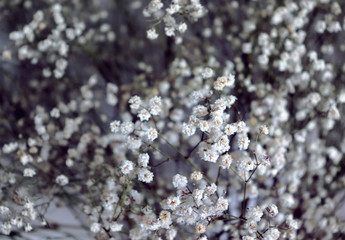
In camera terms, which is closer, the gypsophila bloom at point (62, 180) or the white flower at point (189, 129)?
the white flower at point (189, 129)

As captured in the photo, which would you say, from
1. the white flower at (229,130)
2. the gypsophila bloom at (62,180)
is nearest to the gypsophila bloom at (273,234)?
the white flower at (229,130)

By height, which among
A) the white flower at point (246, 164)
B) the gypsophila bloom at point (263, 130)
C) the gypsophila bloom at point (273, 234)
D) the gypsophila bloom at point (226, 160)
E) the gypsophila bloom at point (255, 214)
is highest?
the gypsophila bloom at point (263, 130)

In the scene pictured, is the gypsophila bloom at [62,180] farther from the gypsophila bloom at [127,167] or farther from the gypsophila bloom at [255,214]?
the gypsophila bloom at [255,214]

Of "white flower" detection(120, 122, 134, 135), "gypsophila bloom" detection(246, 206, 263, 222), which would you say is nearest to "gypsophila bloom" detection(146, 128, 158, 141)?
"white flower" detection(120, 122, 134, 135)

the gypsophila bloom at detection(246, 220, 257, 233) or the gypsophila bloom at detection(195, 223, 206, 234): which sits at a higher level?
the gypsophila bloom at detection(246, 220, 257, 233)

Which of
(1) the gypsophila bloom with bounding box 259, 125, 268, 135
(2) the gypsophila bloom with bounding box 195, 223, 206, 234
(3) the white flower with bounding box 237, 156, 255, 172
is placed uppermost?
(1) the gypsophila bloom with bounding box 259, 125, 268, 135

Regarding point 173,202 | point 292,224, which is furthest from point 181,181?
point 292,224

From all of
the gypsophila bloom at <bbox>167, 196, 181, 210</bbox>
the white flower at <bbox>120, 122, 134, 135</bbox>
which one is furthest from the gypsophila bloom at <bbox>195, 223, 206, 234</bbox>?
the white flower at <bbox>120, 122, 134, 135</bbox>

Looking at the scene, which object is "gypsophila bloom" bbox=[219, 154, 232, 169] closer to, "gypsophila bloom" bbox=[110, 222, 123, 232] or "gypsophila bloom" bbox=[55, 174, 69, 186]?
"gypsophila bloom" bbox=[110, 222, 123, 232]

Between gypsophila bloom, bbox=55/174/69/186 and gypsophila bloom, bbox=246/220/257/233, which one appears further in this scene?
gypsophila bloom, bbox=55/174/69/186

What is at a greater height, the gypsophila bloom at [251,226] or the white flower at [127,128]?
the white flower at [127,128]

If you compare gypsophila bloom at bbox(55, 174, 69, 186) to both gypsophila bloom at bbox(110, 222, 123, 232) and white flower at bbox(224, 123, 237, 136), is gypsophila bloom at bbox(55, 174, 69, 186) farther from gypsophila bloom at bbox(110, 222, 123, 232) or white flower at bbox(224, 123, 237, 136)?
white flower at bbox(224, 123, 237, 136)

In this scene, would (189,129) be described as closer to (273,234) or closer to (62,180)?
(273,234)
